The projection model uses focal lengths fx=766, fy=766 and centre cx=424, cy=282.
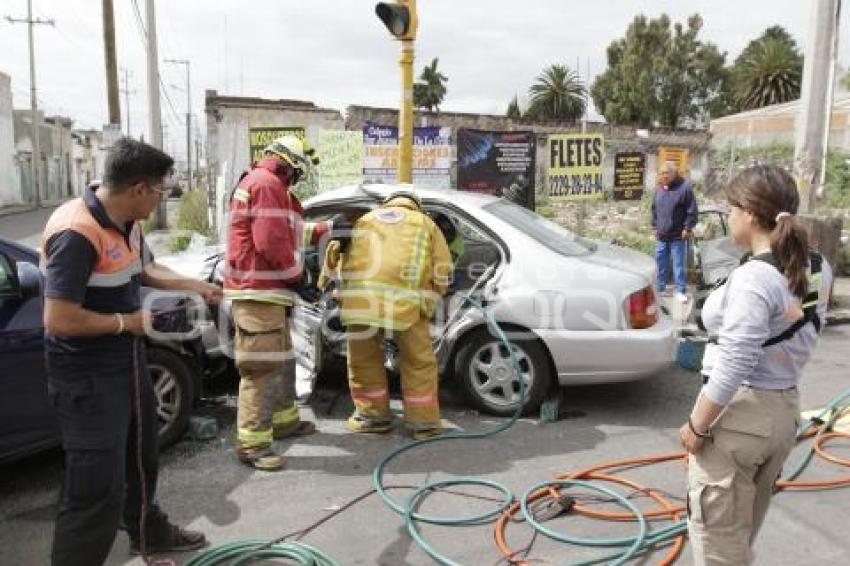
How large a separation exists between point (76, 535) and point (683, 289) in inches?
296

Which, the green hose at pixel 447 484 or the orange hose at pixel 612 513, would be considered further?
the green hose at pixel 447 484

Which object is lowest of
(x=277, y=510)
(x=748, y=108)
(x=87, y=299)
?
(x=277, y=510)

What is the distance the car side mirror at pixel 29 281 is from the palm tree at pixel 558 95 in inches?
2324

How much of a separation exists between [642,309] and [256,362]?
2.53 meters

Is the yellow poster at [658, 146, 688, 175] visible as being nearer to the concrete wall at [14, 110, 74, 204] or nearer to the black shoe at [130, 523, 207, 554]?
the black shoe at [130, 523, 207, 554]

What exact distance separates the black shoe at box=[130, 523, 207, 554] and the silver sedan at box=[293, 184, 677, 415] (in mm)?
1769

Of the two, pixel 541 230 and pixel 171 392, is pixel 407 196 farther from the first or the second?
pixel 171 392

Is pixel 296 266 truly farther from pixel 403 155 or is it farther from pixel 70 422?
pixel 403 155

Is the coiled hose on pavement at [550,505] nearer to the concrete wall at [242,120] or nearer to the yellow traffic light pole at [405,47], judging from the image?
the yellow traffic light pole at [405,47]

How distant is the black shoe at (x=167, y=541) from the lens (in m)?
3.42

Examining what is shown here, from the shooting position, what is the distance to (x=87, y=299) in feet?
9.23

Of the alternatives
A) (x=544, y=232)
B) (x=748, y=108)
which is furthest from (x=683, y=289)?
(x=748, y=108)

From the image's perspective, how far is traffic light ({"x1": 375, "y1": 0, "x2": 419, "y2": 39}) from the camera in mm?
6434

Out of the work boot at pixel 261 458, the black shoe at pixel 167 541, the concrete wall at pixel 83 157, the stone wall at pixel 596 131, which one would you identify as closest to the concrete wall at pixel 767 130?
the stone wall at pixel 596 131
